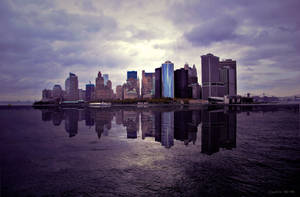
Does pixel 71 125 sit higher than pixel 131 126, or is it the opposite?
pixel 131 126

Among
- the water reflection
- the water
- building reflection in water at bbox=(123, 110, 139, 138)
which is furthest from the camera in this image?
building reflection in water at bbox=(123, 110, 139, 138)

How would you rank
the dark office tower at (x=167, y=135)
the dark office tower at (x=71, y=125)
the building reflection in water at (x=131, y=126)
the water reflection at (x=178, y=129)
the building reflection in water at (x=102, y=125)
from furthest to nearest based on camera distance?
the dark office tower at (x=71, y=125), the building reflection in water at (x=102, y=125), the building reflection in water at (x=131, y=126), the water reflection at (x=178, y=129), the dark office tower at (x=167, y=135)

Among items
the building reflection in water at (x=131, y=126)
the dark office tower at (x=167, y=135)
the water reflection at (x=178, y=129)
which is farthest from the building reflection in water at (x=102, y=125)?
the dark office tower at (x=167, y=135)

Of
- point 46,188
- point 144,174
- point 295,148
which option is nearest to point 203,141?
point 295,148

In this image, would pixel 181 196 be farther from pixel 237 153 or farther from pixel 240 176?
pixel 237 153

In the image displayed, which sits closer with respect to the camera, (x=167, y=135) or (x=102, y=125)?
(x=167, y=135)

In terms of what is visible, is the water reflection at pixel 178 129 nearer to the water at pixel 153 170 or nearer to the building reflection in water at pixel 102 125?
the building reflection in water at pixel 102 125

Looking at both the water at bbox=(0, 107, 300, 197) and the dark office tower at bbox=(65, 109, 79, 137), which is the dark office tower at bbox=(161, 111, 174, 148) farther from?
the dark office tower at bbox=(65, 109, 79, 137)

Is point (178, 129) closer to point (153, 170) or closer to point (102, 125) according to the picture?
point (102, 125)

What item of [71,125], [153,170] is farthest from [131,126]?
[153,170]

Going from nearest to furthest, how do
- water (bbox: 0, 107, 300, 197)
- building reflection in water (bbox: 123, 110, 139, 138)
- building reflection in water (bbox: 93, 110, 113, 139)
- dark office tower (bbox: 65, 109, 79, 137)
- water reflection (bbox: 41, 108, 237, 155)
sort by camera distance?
water (bbox: 0, 107, 300, 197) → water reflection (bbox: 41, 108, 237, 155) → building reflection in water (bbox: 123, 110, 139, 138) → building reflection in water (bbox: 93, 110, 113, 139) → dark office tower (bbox: 65, 109, 79, 137)

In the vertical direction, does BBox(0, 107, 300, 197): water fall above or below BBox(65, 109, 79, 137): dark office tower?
above

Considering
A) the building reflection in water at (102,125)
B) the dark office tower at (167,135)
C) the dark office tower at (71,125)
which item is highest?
the dark office tower at (167,135)

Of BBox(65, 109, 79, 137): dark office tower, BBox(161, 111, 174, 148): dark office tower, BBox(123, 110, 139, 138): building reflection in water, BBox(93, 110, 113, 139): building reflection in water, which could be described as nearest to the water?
BBox(161, 111, 174, 148): dark office tower
